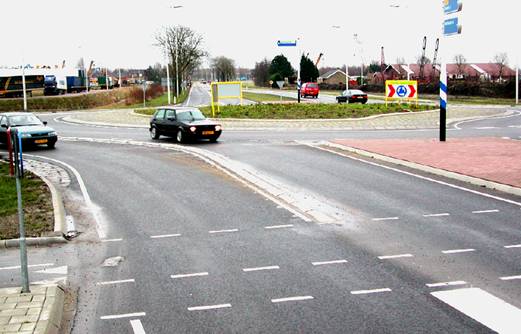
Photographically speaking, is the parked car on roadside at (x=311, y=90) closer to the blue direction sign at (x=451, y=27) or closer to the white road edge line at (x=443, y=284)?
the blue direction sign at (x=451, y=27)

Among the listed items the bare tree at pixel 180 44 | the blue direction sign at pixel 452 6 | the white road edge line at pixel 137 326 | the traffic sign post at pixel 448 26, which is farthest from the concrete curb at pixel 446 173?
the bare tree at pixel 180 44

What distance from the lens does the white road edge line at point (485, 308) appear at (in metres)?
6.23

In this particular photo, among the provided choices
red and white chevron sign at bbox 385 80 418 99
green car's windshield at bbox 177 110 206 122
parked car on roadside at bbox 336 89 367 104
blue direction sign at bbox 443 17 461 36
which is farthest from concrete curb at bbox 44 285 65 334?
parked car on roadside at bbox 336 89 367 104

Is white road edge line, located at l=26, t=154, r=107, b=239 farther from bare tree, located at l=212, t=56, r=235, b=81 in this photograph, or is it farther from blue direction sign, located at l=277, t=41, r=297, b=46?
bare tree, located at l=212, t=56, r=235, b=81

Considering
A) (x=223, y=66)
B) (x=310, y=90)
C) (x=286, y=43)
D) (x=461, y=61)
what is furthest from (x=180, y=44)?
(x=223, y=66)

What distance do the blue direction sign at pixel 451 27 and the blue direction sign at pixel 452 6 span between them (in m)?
0.30

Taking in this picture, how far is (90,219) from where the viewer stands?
11.9 meters

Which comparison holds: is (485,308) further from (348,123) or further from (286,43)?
(286,43)

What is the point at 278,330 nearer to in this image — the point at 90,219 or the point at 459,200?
the point at 90,219

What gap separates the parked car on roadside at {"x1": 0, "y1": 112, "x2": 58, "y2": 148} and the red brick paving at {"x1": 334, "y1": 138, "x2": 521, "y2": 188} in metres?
11.2

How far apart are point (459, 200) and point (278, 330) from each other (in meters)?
7.60

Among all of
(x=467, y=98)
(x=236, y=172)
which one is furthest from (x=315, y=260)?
(x=467, y=98)

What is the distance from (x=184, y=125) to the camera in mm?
25250

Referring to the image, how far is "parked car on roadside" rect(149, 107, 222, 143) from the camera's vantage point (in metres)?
25.1
